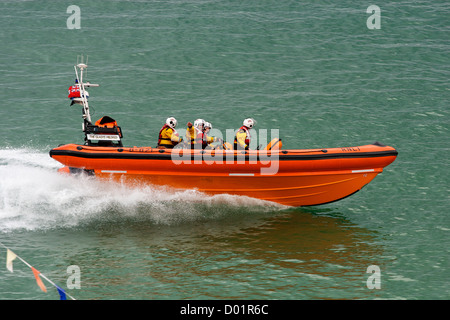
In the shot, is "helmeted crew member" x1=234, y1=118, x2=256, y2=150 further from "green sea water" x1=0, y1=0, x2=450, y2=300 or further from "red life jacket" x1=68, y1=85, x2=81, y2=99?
"red life jacket" x1=68, y1=85, x2=81, y2=99

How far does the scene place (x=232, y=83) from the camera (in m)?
17.6


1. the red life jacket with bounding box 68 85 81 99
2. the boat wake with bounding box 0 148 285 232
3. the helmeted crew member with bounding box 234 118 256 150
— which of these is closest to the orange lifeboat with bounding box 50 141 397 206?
the boat wake with bounding box 0 148 285 232

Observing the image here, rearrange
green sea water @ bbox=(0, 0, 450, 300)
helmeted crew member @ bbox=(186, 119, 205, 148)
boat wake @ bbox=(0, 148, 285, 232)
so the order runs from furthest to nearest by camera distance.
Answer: helmeted crew member @ bbox=(186, 119, 205, 148) → boat wake @ bbox=(0, 148, 285, 232) → green sea water @ bbox=(0, 0, 450, 300)

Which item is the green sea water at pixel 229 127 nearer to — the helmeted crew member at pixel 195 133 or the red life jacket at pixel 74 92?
the helmeted crew member at pixel 195 133

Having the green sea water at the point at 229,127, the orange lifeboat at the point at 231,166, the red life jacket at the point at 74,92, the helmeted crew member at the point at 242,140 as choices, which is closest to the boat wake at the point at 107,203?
the green sea water at the point at 229,127

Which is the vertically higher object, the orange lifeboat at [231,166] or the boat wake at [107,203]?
the orange lifeboat at [231,166]

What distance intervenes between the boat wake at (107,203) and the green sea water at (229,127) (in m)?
0.03

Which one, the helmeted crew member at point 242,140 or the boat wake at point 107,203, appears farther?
the helmeted crew member at point 242,140

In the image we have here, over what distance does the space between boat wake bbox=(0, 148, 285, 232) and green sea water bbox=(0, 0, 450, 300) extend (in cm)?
3

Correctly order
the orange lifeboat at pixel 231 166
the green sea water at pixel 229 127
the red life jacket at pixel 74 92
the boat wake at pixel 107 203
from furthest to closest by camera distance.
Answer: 1. the red life jacket at pixel 74 92
2. the boat wake at pixel 107 203
3. the orange lifeboat at pixel 231 166
4. the green sea water at pixel 229 127

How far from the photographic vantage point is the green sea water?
9.16 m

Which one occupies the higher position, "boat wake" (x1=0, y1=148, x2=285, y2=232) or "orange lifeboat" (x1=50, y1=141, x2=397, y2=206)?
"orange lifeboat" (x1=50, y1=141, x2=397, y2=206)

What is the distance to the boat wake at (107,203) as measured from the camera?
1095 centimetres
